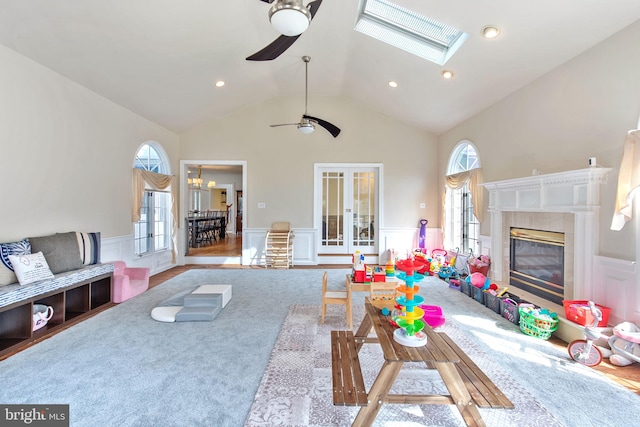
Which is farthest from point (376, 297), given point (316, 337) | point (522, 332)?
point (522, 332)

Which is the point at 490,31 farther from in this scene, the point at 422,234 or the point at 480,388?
the point at 422,234

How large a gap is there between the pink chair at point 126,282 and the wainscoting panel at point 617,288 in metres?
5.47

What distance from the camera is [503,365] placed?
2.42 metres

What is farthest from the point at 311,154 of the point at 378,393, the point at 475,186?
the point at 378,393

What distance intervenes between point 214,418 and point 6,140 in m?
3.46

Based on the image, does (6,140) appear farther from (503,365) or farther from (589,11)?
(589,11)

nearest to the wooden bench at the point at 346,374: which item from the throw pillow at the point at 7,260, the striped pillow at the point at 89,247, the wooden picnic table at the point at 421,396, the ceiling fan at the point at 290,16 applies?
the wooden picnic table at the point at 421,396

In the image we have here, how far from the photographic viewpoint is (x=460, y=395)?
162cm

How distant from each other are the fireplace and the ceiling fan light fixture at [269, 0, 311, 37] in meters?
3.53

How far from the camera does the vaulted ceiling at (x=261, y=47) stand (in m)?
2.83

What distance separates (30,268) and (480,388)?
4005 mm

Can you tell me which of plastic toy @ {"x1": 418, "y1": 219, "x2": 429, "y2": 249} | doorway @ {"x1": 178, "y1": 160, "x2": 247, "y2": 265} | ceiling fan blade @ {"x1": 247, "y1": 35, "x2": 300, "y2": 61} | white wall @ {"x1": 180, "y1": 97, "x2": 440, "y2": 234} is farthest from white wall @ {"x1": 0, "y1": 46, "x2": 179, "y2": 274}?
plastic toy @ {"x1": 418, "y1": 219, "x2": 429, "y2": 249}

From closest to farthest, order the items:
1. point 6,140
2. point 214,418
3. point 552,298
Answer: point 214,418 < point 6,140 < point 552,298

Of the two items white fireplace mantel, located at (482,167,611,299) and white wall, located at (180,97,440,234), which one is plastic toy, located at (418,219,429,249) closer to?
white wall, located at (180,97,440,234)
